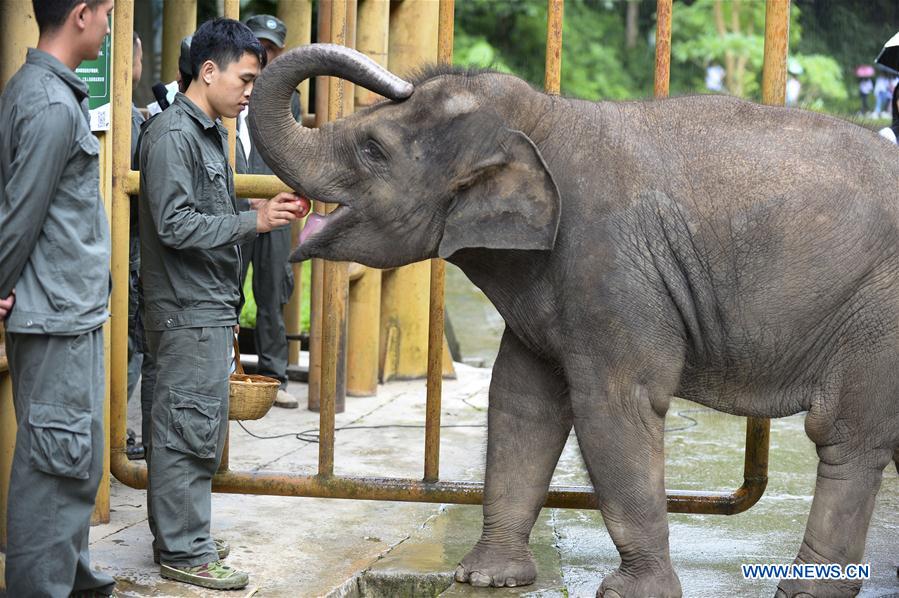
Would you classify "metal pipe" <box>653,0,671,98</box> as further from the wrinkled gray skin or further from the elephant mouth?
the elephant mouth

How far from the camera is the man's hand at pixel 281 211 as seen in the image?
4180 mm

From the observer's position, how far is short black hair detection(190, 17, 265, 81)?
4320 millimetres

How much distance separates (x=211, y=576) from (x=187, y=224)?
1165 mm

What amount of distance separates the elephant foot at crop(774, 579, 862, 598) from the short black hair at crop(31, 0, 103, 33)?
276 centimetres

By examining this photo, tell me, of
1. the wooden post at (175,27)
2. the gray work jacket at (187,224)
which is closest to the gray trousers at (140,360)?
the gray work jacket at (187,224)

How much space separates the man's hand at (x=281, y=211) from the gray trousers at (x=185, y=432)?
41 centimetres

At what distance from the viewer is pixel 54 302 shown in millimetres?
3613

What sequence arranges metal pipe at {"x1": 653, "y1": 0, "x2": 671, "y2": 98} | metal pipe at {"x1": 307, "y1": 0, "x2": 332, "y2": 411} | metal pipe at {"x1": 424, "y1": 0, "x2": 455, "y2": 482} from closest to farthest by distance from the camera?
1. metal pipe at {"x1": 653, "y1": 0, "x2": 671, "y2": 98}
2. metal pipe at {"x1": 424, "y1": 0, "x2": 455, "y2": 482}
3. metal pipe at {"x1": 307, "y1": 0, "x2": 332, "y2": 411}

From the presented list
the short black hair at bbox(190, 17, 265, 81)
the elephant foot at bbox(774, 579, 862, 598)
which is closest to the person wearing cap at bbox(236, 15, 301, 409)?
the short black hair at bbox(190, 17, 265, 81)

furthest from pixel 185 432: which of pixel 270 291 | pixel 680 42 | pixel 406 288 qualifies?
pixel 680 42

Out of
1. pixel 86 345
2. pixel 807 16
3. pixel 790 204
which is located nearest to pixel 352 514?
pixel 86 345

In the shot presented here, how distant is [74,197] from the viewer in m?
3.63

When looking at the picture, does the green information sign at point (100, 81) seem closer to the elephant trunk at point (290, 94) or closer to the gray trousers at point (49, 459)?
the elephant trunk at point (290, 94)

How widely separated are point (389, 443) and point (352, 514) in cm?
138
